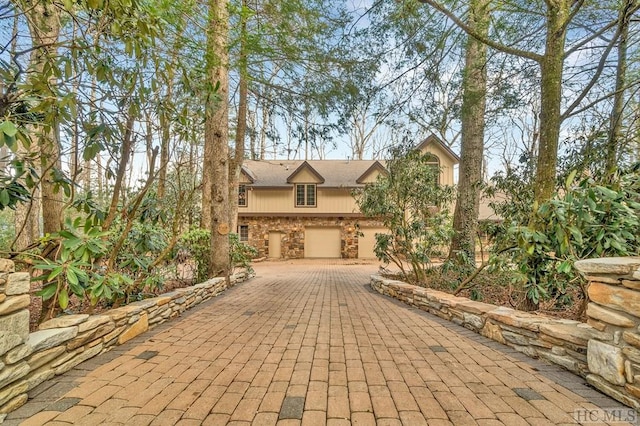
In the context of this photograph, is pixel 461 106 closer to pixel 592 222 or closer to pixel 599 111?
pixel 599 111

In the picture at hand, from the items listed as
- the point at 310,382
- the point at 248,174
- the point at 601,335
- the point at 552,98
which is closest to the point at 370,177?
the point at 248,174

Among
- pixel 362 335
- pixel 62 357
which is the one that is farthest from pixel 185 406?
pixel 362 335

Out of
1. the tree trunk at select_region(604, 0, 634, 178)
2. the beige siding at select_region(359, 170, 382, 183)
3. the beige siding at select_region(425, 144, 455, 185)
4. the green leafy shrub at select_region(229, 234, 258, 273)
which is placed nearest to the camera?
the tree trunk at select_region(604, 0, 634, 178)

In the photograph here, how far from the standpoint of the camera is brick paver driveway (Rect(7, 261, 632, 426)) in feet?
5.93

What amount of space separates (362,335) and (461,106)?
195 inches

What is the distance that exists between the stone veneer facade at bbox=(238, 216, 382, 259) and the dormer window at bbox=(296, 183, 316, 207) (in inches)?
32.6

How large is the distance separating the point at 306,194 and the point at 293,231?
216cm

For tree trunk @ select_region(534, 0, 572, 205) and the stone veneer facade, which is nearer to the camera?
tree trunk @ select_region(534, 0, 572, 205)

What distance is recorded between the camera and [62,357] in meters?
2.30

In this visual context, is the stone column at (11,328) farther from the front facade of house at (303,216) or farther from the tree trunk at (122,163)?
the front facade of house at (303,216)

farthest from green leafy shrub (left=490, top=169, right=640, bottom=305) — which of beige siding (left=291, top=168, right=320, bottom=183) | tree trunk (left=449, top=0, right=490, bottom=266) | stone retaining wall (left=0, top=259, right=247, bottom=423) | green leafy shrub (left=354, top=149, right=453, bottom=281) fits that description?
beige siding (left=291, top=168, right=320, bottom=183)

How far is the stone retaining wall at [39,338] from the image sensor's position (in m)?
1.82

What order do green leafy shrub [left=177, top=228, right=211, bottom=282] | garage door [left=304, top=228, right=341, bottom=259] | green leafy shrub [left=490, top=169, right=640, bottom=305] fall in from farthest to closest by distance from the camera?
garage door [left=304, top=228, right=341, bottom=259] < green leafy shrub [left=177, top=228, right=211, bottom=282] < green leafy shrub [left=490, top=169, right=640, bottom=305]

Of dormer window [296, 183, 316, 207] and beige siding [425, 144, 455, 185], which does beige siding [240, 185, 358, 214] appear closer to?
dormer window [296, 183, 316, 207]
